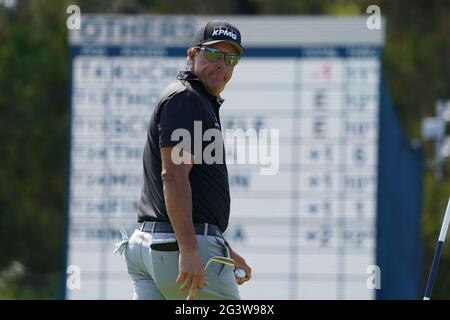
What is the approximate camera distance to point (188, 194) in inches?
232

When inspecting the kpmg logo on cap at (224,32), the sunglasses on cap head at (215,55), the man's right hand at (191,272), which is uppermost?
the kpmg logo on cap at (224,32)

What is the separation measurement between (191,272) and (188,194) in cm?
39

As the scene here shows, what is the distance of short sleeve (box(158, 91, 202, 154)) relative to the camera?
5.91 meters

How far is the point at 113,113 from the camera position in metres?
12.1

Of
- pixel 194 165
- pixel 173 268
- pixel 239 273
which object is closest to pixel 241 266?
pixel 239 273


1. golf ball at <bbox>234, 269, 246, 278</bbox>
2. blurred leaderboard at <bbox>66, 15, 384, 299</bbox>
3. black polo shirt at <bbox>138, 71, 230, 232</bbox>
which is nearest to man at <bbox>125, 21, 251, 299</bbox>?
black polo shirt at <bbox>138, 71, 230, 232</bbox>

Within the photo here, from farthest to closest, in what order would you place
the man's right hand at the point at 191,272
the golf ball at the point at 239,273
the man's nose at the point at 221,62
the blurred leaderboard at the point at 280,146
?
the blurred leaderboard at the point at 280,146 → the golf ball at the point at 239,273 → the man's nose at the point at 221,62 → the man's right hand at the point at 191,272

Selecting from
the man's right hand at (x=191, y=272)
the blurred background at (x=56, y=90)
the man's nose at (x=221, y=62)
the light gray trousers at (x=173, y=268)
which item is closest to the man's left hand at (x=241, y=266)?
the light gray trousers at (x=173, y=268)

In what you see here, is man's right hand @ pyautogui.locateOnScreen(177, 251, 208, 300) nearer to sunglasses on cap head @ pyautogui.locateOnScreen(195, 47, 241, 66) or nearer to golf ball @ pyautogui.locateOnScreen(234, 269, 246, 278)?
golf ball @ pyautogui.locateOnScreen(234, 269, 246, 278)

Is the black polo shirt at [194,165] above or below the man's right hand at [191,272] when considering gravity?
above

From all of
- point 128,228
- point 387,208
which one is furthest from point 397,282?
point 128,228

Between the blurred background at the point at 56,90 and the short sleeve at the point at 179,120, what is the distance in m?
14.3

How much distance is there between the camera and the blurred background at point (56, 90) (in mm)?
20875

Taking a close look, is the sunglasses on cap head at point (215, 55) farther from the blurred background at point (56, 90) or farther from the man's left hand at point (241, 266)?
the blurred background at point (56, 90)
